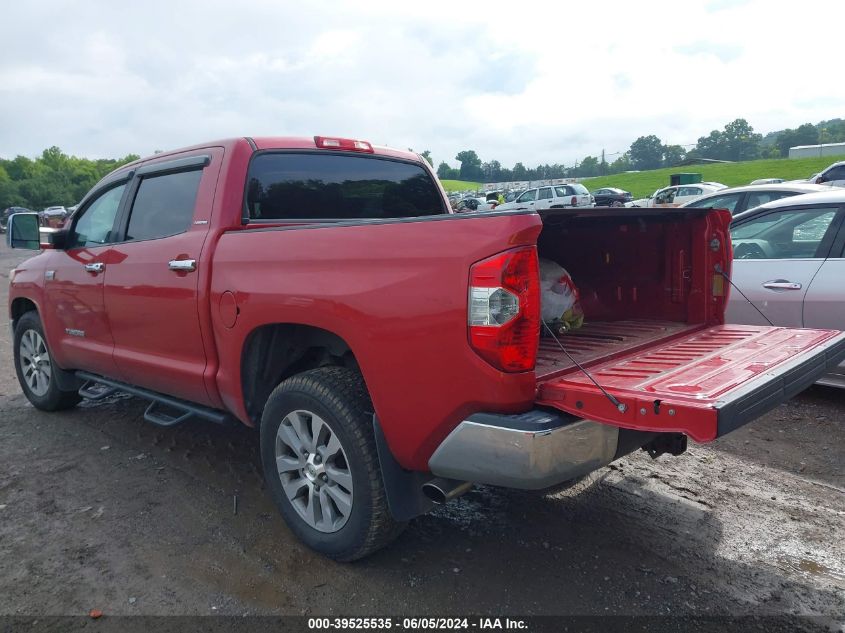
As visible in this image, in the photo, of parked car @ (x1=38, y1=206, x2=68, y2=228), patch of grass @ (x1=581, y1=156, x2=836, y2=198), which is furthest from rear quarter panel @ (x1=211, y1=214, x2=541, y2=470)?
patch of grass @ (x1=581, y1=156, x2=836, y2=198)

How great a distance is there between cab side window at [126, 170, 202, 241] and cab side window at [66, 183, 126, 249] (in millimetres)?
285

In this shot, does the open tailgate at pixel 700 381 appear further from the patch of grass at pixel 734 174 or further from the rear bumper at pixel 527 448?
the patch of grass at pixel 734 174

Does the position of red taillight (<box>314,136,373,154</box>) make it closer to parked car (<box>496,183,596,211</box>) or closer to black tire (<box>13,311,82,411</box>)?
black tire (<box>13,311,82,411</box>)

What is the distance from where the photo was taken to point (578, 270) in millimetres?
4215

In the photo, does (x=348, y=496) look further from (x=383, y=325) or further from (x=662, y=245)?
(x=662, y=245)

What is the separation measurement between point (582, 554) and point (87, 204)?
13.8 feet

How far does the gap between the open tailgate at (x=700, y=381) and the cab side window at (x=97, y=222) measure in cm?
346

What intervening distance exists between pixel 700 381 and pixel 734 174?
60358mm

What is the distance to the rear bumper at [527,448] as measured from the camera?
2385mm

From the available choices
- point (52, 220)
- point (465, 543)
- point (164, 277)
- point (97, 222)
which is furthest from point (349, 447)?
point (52, 220)

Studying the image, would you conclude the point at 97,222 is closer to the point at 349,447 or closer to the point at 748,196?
the point at 349,447

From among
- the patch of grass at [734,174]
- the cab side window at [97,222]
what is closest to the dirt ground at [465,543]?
the cab side window at [97,222]

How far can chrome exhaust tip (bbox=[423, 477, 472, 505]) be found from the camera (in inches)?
109

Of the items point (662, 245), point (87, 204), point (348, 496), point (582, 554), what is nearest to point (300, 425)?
point (348, 496)
